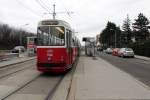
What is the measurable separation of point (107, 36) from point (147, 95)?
412ft

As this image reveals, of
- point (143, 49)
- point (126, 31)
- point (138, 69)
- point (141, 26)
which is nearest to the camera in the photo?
point (138, 69)

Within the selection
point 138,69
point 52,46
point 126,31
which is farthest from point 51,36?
point 126,31

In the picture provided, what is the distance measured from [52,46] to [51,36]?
0.61 m

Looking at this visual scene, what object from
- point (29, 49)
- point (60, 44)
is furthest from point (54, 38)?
point (29, 49)

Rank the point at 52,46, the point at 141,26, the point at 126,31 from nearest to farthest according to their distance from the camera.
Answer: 1. the point at 52,46
2. the point at 141,26
3. the point at 126,31

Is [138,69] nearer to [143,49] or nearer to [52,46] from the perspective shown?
[52,46]

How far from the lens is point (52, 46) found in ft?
57.9

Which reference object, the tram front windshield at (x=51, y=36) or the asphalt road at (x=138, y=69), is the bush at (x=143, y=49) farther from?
the tram front windshield at (x=51, y=36)

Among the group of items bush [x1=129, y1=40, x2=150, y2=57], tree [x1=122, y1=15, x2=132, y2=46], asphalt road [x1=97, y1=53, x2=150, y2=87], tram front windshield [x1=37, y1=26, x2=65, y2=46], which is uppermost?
tree [x1=122, y1=15, x2=132, y2=46]

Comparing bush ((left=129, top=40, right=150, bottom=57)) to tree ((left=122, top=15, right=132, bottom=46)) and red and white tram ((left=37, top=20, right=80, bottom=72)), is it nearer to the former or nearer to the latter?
red and white tram ((left=37, top=20, right=80, bottom=72))

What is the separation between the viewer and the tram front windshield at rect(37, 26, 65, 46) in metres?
17.8

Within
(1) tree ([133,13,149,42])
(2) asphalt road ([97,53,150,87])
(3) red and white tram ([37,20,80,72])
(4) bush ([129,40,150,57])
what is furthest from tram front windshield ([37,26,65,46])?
(1) tree ([133,13,149,42])

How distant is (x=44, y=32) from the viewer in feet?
59.3

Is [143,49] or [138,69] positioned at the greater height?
[143,49]
